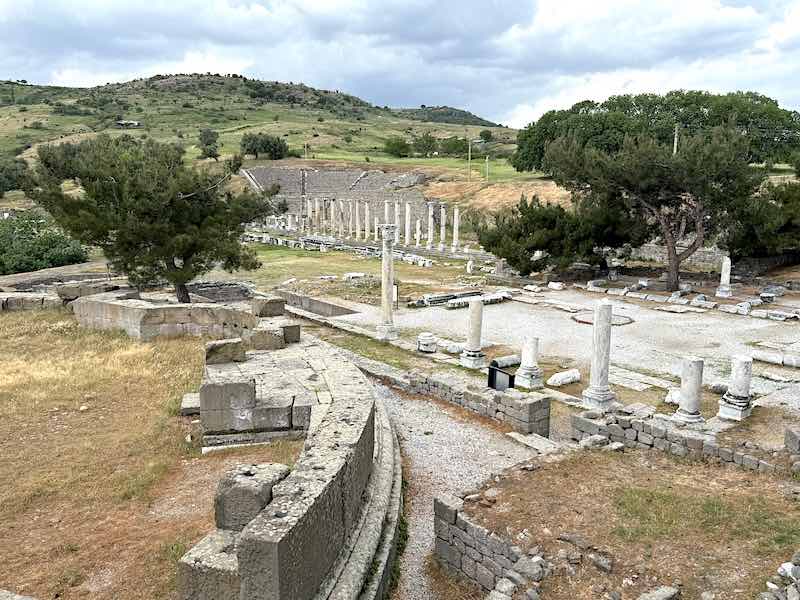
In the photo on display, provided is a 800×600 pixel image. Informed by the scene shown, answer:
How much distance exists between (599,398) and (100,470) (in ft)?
29.3

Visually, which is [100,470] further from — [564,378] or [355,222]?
[355,222]

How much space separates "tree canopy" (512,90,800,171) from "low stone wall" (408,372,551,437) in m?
40.8

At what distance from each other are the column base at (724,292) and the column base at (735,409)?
1437cm

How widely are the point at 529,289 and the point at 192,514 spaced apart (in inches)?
850

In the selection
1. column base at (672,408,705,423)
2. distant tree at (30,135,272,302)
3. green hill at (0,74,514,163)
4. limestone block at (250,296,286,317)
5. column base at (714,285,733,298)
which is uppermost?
green hill at (0,74,514,163)

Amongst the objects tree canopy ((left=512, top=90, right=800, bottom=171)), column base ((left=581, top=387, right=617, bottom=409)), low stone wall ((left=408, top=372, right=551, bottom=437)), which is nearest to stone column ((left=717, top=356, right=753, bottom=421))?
column base ((left=581, top=387, right=617, bottom=409))

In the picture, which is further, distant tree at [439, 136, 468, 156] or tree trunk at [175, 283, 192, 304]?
distant tree at [439, 136, 468, 156]

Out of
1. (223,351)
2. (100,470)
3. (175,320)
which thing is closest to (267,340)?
(223,351)

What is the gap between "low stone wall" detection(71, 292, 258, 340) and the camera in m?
13.8

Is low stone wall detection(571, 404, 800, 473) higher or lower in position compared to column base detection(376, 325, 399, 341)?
higher

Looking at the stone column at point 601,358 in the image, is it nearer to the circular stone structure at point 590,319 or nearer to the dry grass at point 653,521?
the dry grass at point 653,521

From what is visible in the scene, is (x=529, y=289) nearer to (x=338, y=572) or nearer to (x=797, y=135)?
(x=338, y=572)

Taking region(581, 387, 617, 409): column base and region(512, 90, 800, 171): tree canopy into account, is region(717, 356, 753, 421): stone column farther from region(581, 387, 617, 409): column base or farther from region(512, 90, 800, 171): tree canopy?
region(512, 90, 800, 171): tree canopy

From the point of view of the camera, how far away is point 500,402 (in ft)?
37.0
